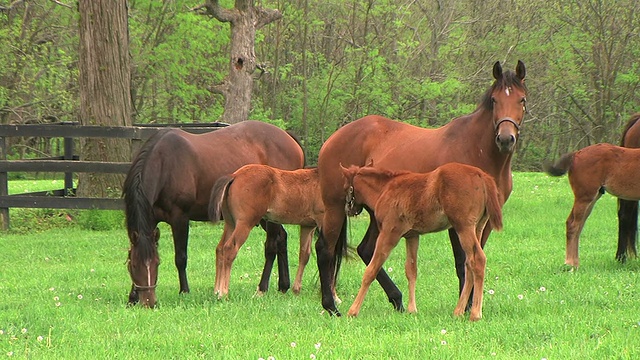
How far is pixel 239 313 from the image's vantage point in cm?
691

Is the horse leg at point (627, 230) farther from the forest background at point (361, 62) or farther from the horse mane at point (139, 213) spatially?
the forest background at point (361, 62)

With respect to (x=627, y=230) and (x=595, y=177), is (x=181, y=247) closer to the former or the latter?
(x=595, y=177)

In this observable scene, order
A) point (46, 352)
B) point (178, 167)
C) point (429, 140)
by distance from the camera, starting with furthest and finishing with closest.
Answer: point (178, 167)
point (429, 140)
point (46, 352)

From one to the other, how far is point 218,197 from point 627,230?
526 centimetres

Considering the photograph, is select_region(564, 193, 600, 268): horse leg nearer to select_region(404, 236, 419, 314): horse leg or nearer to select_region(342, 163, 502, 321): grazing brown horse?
select_region(404, 236, 419, 314): horse leg

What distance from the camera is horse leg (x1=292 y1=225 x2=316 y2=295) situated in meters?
8.47

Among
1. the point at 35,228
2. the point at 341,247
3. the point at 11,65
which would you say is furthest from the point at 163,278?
the point at 11,65

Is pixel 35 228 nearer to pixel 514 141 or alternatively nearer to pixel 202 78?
pixel 514 141

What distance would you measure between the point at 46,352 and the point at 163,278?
4.25 m

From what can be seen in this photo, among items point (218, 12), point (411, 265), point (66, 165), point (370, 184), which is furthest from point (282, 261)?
point (218, 12)

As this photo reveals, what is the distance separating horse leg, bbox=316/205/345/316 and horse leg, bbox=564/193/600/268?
3.42 m

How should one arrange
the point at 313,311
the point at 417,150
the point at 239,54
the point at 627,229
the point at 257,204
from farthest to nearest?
the point at 239,54, the point at 627,229, the point at 257,204, the point at 417,150, the point at 313,311

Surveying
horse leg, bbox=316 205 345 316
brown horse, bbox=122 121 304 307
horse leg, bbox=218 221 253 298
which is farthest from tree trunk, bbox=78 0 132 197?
horse leg, bbox=316 205 345 316

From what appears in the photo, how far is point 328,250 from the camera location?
728 cm
